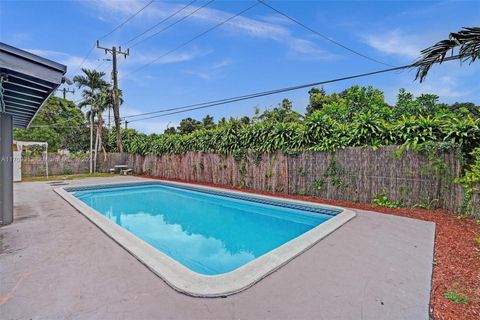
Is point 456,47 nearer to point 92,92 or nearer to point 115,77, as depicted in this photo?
point 115,77

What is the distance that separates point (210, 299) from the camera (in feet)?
7.93

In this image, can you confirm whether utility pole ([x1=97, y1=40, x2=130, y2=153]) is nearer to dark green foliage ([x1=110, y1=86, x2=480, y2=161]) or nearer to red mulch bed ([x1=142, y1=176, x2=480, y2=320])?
dark green foliage ([x1=110, y1=86, x2=480, y2=161])

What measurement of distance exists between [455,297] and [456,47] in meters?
2.65

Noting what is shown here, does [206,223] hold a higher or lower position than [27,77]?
lower

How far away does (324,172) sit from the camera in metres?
8.17

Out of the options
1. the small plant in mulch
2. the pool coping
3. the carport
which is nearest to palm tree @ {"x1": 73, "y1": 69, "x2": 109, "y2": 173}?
the carport

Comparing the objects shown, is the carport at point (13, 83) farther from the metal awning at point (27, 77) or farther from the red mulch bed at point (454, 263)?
the red mulch bed at point (454, 263)

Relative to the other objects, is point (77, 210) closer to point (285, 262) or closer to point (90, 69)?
point (285, 262)

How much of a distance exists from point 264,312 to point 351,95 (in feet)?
48.1

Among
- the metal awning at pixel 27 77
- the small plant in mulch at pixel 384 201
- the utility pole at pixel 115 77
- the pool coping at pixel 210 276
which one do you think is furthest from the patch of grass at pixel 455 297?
the utility pole at pixel 115 77

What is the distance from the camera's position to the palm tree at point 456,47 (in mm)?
2527

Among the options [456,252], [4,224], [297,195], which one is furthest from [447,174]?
[4,224]

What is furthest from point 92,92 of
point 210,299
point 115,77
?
point 210,299

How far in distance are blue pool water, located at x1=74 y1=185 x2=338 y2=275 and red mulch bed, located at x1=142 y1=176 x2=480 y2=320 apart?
8.10 ft
